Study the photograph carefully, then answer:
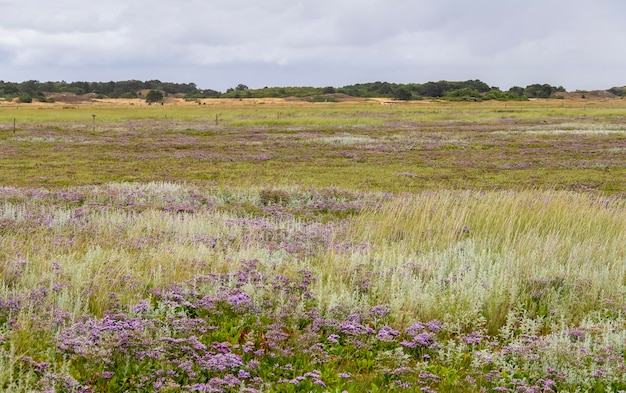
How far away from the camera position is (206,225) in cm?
1193

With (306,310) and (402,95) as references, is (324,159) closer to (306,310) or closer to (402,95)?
(306,310)

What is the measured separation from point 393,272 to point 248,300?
2.51m

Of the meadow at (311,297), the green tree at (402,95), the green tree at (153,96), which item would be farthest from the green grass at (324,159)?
the green tree at (402,95)

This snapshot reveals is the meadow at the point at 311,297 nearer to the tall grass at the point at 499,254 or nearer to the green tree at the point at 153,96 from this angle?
the tall grass at the point at 499,254

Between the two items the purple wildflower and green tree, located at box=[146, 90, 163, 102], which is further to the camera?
green tree, located at box=[146, 90, 163, 102]

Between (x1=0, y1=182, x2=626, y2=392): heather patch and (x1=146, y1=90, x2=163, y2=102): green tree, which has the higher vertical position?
(x1=146, y1=90, x2=163, y2=102): green tree

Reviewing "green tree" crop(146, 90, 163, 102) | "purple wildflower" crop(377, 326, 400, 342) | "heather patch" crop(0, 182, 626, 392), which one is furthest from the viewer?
"green tree" crop(146, 90, 163, 102)

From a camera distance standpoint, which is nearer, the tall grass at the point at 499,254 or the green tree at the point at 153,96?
the tall grass at the point at 499,254

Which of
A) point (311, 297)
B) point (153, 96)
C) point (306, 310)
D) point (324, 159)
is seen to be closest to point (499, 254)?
point (311, 297)

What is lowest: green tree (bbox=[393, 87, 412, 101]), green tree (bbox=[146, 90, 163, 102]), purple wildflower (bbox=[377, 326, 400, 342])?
purple wildflower (bbox=[377, 326, 400, 342])

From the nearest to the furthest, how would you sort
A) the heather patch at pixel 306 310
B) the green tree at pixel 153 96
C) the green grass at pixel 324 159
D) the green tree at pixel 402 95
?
1. the heather patch at pixel 306 310
2. the green grass at pixel 324 159
3. the green tree at pixel 153 96
4. the green tree at pixel 402 95

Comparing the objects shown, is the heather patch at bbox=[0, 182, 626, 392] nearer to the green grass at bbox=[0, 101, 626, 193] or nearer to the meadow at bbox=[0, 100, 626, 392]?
the meadow at bbox=[0, 100, 626, 392]

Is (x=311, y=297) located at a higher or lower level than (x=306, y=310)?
higher

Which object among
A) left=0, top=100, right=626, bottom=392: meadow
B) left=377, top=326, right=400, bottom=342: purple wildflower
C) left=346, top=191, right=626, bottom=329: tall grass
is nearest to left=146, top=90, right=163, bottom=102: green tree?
left=0, top=100, right=626, bottom=392: meadow
